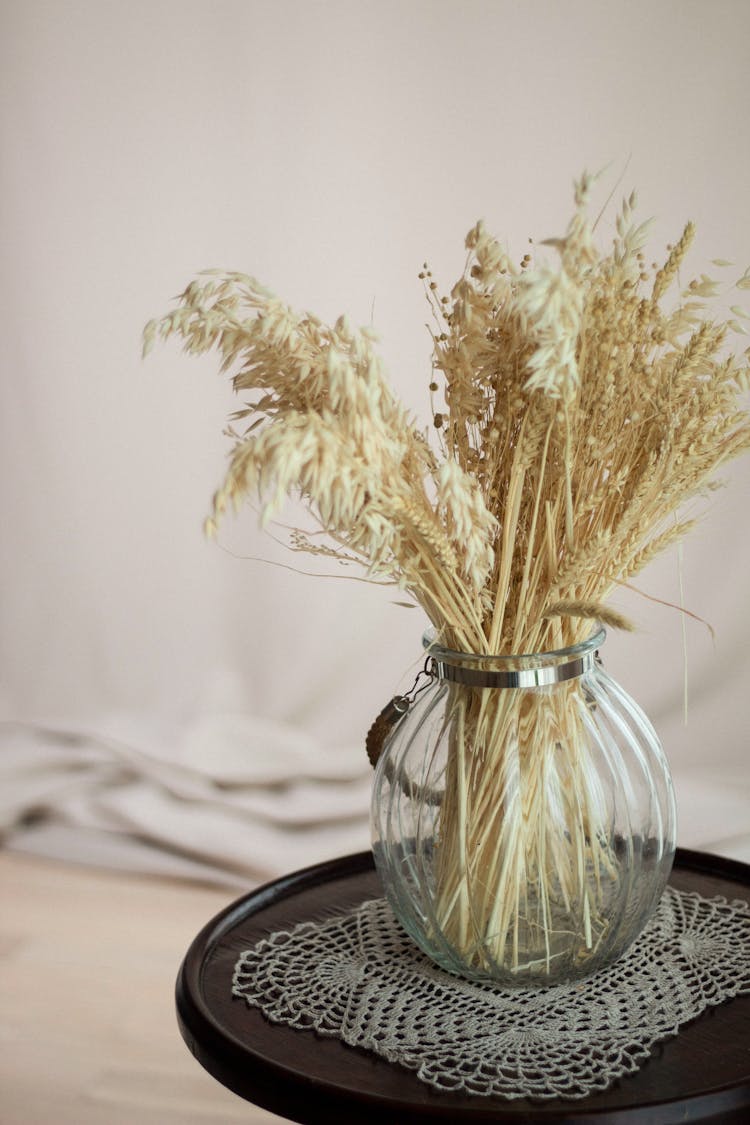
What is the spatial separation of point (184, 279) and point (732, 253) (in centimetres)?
94

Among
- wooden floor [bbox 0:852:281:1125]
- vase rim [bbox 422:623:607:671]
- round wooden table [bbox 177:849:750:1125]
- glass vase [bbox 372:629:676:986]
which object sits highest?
vase rim [bbox 422:623:607:671]

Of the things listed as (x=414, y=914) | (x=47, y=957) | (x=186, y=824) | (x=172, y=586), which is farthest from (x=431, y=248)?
(x=414, y=914)

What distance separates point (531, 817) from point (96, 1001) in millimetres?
1232

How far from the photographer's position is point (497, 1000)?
2.85 ft

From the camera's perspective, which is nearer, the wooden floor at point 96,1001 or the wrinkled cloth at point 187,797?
the wooden floor at point 96,1001

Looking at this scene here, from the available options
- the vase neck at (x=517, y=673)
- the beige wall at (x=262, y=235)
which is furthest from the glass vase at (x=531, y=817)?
the beige wall at (x=262, y=235)

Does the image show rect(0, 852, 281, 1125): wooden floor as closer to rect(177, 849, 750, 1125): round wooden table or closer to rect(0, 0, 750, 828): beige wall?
rect(0, 0, 750, 828): beige wall

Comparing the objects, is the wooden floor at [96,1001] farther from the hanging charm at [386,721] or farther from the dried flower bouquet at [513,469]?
the dried flower bouquet at [513,469]

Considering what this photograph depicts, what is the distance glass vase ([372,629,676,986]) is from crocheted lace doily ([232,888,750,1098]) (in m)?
0.03

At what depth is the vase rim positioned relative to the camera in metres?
0.83

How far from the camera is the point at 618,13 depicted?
6.38 feet

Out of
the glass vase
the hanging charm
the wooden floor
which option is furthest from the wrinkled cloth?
the glass vase

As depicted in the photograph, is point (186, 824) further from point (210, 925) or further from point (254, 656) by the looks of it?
point (210, 925)

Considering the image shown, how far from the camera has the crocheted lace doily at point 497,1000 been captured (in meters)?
0.79
